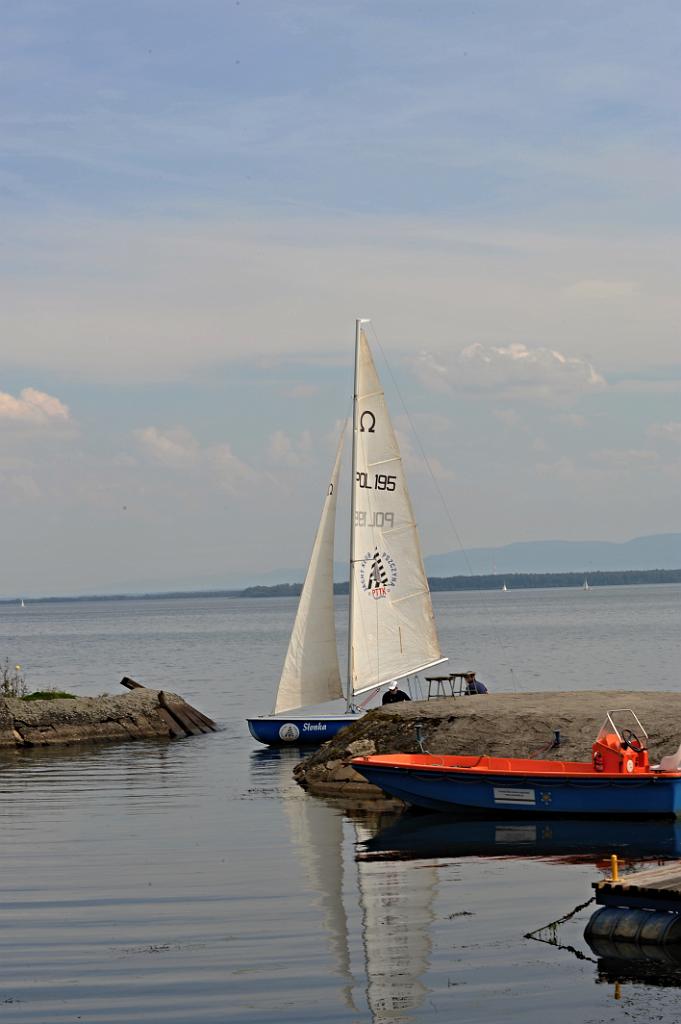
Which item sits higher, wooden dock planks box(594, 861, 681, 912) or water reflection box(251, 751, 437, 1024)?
wooden dock planks box(594, 861, 681, 912)

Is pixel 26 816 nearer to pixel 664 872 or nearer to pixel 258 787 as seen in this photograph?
pixel 258 787

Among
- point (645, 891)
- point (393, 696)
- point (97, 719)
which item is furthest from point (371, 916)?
point (97, 719)

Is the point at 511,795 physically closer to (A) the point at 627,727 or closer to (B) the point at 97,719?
(A) the point at 627,727

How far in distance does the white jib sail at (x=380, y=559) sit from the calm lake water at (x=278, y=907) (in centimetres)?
452

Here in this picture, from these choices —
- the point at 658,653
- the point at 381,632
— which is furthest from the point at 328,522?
the point at 658,653

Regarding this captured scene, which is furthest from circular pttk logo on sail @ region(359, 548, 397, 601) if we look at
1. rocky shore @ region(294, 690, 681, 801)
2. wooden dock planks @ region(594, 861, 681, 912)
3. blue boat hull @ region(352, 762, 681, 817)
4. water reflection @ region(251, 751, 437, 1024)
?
wooden dock planks @ region(594, 861, 681, 912)

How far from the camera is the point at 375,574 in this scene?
4116 cm

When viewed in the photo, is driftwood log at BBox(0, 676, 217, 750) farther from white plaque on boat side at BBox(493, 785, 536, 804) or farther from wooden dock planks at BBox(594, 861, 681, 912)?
wooden dock planks at BBox(594, 861, 681, 912)

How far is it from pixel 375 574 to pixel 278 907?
2059 cm

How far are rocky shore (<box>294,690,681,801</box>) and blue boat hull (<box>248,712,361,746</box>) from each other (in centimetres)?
695

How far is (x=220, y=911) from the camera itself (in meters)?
20.8

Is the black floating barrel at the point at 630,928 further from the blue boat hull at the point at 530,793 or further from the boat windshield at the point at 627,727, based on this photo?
the boat windshield at the point at 627,727

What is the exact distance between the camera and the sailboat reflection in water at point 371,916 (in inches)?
649

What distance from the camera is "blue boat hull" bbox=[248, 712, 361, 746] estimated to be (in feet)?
140
